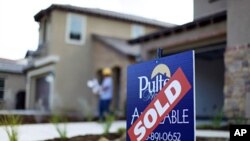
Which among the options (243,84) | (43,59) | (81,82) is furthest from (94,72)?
(243,84)

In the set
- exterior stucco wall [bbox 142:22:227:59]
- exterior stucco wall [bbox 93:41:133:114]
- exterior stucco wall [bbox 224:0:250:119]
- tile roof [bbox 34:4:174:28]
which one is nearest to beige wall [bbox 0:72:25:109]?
tile roof [bbox 34:4:174:28]

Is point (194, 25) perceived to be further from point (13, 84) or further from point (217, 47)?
point (13, 84)

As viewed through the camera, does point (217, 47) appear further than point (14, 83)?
No

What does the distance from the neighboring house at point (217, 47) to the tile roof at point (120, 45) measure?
2.85 meters

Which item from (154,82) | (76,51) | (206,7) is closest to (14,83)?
(76,51)

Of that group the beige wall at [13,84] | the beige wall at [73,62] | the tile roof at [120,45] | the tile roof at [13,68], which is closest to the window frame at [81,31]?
the beige wall at [73,62]

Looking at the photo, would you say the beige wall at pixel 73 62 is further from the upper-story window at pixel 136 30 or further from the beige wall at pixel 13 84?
the beige wall at pixel 13 84

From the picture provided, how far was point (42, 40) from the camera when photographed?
2270cm

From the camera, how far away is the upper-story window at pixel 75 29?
21828 mm

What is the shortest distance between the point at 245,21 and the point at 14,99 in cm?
1853

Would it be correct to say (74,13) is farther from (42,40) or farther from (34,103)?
(34,103)

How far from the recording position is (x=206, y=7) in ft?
45.6

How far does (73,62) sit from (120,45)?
282cm

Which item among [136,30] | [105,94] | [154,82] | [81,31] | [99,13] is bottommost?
[154,82]
